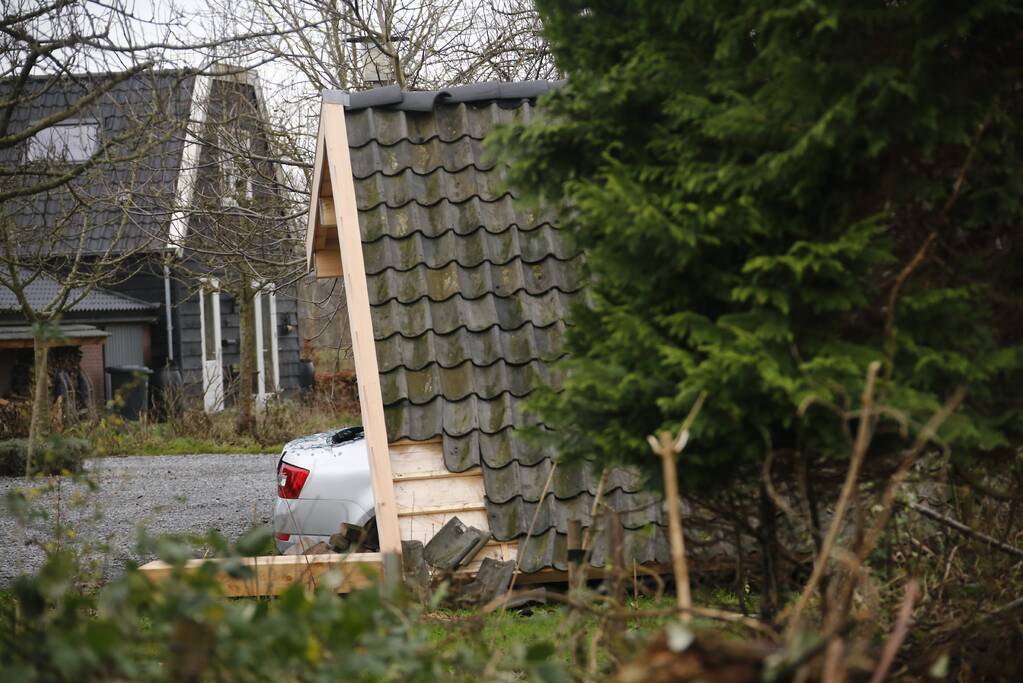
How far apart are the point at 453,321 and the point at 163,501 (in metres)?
7.91

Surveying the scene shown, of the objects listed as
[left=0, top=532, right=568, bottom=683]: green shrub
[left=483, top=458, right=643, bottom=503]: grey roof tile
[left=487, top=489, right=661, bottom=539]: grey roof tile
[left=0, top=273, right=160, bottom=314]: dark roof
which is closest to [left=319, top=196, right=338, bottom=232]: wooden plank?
[left=483, top=458, right=643, bottom=503]: grey roof tile

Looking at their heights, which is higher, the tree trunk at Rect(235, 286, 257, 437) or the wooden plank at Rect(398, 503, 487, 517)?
the tree trunk at Rect(235, 286, 257, 437)

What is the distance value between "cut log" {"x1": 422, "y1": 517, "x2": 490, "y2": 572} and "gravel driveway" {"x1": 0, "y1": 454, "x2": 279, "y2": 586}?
4217 mm

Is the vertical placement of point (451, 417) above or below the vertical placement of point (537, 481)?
above

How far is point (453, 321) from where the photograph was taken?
5664 mm

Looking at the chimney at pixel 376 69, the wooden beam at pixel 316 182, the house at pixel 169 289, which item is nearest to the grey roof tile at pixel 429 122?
the wooden beam at pixel 316 182

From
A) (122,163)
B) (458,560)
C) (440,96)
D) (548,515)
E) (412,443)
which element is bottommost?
(458,560)

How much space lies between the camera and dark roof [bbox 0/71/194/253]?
283 inches

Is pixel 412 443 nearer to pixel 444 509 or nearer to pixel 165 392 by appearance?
pixel 444 509

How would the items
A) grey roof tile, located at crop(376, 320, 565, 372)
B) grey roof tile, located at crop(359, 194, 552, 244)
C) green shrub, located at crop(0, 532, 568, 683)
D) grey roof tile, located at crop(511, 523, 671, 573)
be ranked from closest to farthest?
1. green shrub, located at crop(0, 532, 568, 683)
2. grey roof tile, located at crop(511, 523, 671, 573)
3. grey roof tile, located at crop(376, 320, 565, 372)
4. grey roof tile, located at crop(359, 194, 552, 244)

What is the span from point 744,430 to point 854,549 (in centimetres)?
37

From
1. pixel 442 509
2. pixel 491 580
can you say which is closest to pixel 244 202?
pixel 442 509

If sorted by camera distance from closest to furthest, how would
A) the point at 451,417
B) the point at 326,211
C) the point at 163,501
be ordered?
the point at 451,417, the point at 326,211, the point at 163,501

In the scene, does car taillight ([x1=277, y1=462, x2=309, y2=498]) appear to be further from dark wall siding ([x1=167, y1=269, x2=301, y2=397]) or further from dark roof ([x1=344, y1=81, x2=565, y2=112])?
dark wall siding ([x1=167, y1=269, x2=301, y2=397])
